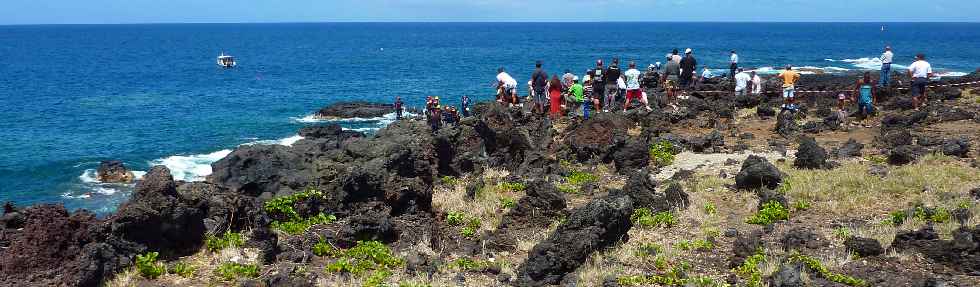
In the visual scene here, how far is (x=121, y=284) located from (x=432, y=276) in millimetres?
4285

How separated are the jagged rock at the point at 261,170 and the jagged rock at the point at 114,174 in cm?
1015

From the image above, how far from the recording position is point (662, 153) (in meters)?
20.4

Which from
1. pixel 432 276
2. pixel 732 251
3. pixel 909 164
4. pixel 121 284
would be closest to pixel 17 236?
pixel 121 284

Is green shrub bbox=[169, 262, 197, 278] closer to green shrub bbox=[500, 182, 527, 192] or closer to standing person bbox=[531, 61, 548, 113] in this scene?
green shrub bbox=[500, 182, 527, 192]

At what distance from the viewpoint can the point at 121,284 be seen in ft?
33.7

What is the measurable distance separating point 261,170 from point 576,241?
13.3 m

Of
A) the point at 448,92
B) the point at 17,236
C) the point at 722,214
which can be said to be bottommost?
the point at 448,92

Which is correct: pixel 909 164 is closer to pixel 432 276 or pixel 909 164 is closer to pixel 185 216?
pixel 432 276

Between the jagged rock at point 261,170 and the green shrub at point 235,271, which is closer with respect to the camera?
the green shrub at point 235,271

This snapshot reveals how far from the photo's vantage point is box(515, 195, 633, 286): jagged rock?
10.7 metres

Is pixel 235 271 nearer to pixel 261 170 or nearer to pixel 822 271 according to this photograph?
pixel 822 271

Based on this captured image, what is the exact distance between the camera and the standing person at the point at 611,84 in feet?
88.4

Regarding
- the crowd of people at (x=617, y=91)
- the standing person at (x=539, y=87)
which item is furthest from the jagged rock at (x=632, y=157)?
the standing person at (x=539, y=87)

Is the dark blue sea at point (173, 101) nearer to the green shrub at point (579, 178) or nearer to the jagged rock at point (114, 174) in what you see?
the jagged rock at point (114, 174)
